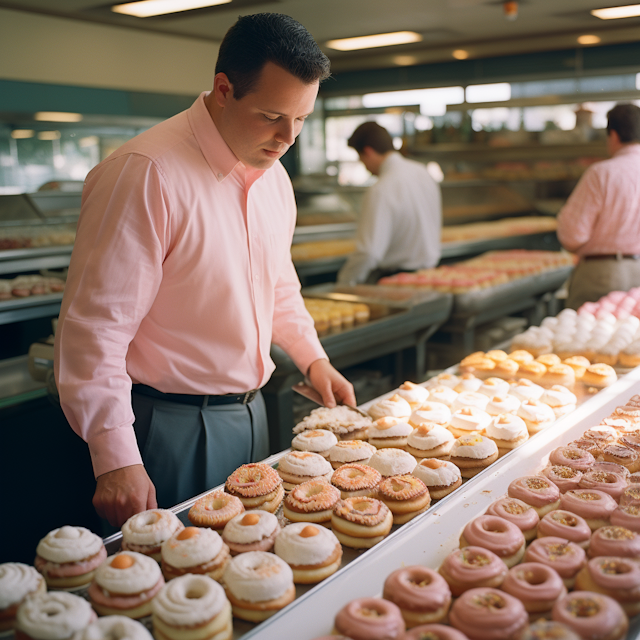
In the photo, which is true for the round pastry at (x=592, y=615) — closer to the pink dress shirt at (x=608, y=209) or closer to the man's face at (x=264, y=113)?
the man's face at (x=264, y=113)

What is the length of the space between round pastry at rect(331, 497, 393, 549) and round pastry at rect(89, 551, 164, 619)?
0.37 metres

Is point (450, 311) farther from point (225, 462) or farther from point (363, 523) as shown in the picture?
point (363, 523)

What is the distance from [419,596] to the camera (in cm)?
106

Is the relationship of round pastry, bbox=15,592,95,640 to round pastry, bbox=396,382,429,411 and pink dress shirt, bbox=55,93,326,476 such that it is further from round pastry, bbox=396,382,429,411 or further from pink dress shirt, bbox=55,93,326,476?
round pastry, bbox=396,382,429,411

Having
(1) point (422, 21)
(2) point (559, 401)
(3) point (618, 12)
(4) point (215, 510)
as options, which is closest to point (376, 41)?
(1) point (422, 21)

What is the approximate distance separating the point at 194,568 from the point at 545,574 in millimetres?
605

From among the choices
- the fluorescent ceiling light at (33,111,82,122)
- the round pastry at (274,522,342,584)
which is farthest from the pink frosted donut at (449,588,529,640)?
the fluorescent ceiling light at (33,111,82,122)

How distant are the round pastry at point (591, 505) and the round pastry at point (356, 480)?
0.41m

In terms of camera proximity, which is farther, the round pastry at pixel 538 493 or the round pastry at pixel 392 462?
the round pastry at pixel 392 462

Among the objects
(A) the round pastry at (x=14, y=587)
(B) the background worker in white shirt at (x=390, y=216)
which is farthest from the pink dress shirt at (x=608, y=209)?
(A) the round pastry at (x=14, y=587)

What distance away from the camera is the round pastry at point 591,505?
1328 mm

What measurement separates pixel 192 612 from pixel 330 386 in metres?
1.10

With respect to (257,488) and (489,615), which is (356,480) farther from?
(489,615)

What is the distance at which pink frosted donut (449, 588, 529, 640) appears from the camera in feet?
3.23
